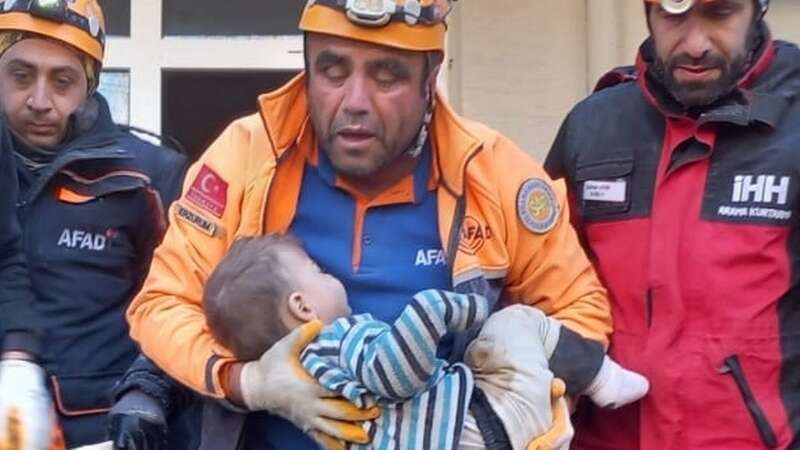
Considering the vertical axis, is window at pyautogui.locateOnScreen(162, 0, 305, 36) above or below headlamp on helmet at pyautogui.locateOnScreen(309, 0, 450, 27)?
below

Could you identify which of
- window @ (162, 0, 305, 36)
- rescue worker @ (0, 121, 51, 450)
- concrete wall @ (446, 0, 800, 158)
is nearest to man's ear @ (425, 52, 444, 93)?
rescue worker @ (0, 121, 51, 450)

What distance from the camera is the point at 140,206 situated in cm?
366

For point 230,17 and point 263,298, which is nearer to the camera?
point 263,298

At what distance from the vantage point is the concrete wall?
5023 millimetres

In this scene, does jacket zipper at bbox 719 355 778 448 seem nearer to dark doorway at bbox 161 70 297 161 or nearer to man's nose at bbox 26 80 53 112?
man's nose at bbox 26 80 53 112

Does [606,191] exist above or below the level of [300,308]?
above

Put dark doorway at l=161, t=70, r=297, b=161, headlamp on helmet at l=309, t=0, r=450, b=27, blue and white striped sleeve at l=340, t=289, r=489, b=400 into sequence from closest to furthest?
blue and white striped sleeve at l=340, t=289, r=489, b=400
headlamp on helmet at l=309, t=0, r=450, b=27
dark doorway at l=161, t=70, r=297, b=161

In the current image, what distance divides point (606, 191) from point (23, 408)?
44.6 inches

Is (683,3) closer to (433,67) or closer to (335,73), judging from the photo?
(433,67)

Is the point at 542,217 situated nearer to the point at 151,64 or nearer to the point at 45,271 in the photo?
the point at 45,271

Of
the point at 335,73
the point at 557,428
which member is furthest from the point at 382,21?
the point at 557,428

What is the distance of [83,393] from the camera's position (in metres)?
3.59

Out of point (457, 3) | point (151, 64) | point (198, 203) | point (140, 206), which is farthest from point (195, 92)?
point (198, 203)

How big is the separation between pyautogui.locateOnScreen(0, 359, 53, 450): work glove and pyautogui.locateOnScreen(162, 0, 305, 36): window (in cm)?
236
